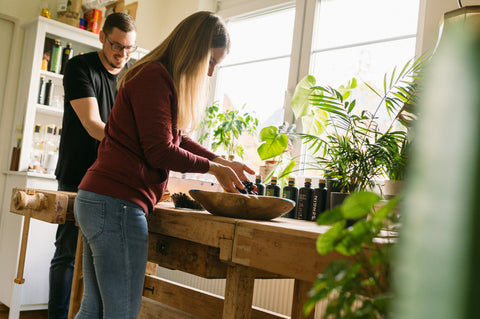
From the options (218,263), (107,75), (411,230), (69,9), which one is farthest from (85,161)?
(411,230)

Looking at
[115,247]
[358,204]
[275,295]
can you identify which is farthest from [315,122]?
[358,204]

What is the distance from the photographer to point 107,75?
2.49m

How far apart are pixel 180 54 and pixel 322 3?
2199 mm

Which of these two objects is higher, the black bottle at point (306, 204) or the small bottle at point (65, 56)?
the small bottle at point (65, 56)

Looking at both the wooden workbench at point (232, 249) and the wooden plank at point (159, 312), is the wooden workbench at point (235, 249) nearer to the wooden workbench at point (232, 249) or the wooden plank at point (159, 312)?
the wooden workbench at point (232, 249)

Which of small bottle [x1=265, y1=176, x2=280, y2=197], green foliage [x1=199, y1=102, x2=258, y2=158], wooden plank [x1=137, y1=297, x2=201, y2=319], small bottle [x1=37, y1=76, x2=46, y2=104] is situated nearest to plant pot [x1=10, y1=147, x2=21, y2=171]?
small bottle [x1=37, y1=76, x2=46, y2=104]

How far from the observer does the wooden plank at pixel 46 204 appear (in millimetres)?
1896

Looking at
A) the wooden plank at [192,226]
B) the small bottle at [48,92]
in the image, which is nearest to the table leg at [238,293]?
the wooden plank at [192,226]

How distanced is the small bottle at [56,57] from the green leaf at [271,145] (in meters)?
1.91

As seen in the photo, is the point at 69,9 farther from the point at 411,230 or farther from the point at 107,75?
the point at 411,230

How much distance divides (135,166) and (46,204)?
74 centimetres

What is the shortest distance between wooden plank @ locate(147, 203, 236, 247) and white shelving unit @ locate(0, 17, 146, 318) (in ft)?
6.41

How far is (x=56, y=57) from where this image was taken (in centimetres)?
366

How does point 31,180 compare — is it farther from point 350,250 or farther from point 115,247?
point 350,250
